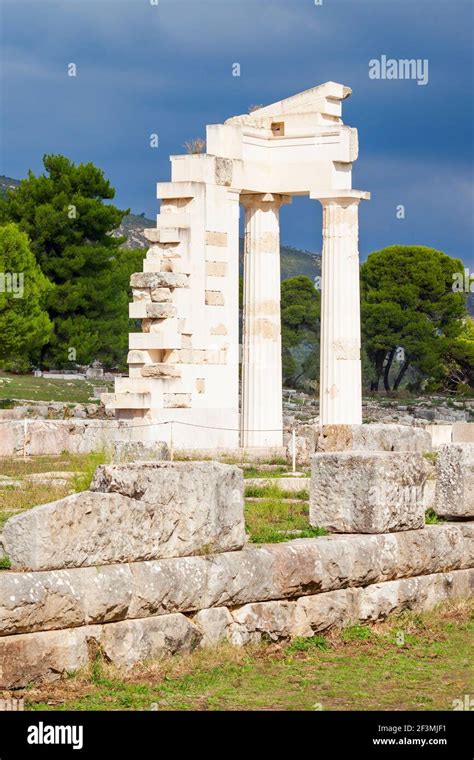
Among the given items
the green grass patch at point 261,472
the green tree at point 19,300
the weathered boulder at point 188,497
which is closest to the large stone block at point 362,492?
the weathered boulder at point 188,497

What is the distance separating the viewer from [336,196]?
102 feet

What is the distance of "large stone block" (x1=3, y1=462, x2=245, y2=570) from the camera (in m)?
9.55

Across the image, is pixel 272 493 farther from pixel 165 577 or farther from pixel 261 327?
pixel 261 327

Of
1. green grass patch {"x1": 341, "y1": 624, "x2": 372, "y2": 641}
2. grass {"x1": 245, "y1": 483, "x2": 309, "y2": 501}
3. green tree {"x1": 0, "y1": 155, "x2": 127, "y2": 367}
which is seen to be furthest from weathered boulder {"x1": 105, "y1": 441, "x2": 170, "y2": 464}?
green tree {"x1": 0, "y1": 155, "x2": 127, "y2": 367}

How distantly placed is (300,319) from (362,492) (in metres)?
73.9

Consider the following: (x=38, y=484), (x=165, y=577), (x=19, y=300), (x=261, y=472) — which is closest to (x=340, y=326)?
(x=261, y=472)

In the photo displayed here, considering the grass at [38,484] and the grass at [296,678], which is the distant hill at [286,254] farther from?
the grass at [296,678]

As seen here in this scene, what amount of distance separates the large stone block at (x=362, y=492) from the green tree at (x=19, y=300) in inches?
1580

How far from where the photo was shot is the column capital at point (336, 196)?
31.0m

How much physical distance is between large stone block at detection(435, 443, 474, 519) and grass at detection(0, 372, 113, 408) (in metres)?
34.9
